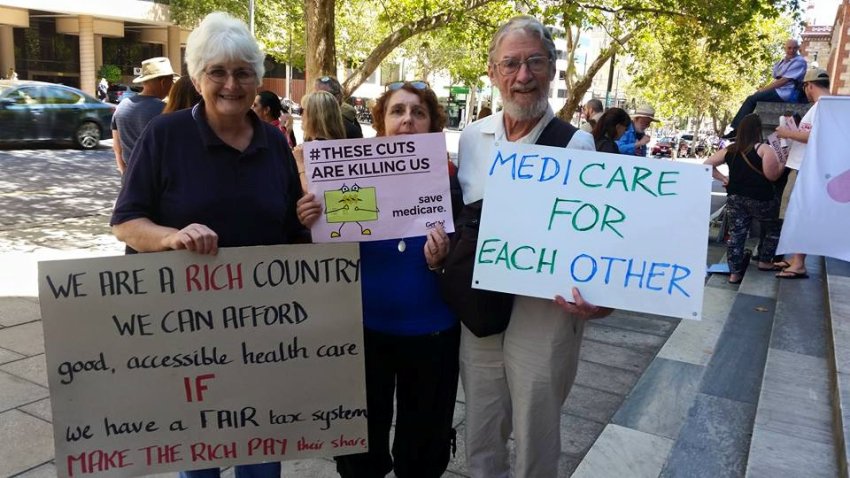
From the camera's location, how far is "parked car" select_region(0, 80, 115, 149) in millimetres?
14070

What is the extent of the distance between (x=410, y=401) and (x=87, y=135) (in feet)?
51.0

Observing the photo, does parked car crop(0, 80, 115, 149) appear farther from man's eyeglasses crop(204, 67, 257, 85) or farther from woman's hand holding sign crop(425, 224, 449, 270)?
woman's hand holding sign crop(425, 224, 449, 270)

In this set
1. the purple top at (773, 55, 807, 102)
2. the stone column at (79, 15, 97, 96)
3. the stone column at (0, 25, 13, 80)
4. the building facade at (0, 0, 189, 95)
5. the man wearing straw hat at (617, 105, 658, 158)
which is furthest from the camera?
the stone column at (79, 15, 97, 96)

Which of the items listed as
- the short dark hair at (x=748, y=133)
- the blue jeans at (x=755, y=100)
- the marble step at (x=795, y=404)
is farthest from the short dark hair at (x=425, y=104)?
the blue jeans at (x=755, y=100)

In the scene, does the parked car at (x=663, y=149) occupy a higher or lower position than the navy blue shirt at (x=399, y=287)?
lower

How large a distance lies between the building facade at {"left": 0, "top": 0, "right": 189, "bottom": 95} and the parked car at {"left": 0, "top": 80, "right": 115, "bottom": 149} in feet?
70.3

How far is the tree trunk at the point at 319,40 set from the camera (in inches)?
329

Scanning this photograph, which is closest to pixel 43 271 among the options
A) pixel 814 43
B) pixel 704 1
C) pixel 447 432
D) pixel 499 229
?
pixel 499 229

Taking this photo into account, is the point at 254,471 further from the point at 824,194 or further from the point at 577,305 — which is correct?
the point at 824,194

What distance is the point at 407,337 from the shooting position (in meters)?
2.48

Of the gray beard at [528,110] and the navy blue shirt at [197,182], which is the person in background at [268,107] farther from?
the gray beard at [528,110]

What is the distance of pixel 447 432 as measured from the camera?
2736mm

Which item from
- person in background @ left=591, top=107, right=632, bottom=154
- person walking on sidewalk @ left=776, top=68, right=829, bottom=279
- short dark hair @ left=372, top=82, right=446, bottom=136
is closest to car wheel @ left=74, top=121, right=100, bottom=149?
person in background @ left=591, top=107, right=632, bottom=154

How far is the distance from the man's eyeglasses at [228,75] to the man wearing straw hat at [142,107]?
337 centimetres
